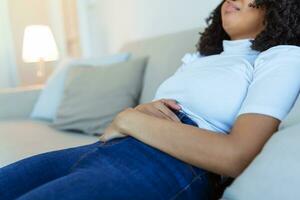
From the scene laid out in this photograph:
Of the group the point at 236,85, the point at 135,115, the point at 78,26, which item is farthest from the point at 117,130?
the point at 78,26

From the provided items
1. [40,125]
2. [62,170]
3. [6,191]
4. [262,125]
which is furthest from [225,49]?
[40,125]

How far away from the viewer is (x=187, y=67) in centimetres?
122

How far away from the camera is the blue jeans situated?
75cm

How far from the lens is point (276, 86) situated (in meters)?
0.85

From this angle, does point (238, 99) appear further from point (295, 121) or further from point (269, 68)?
point (295, 121)

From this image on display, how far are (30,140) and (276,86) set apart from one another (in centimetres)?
108

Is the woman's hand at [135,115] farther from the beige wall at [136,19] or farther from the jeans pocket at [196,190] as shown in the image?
the beige wall at [136,19]

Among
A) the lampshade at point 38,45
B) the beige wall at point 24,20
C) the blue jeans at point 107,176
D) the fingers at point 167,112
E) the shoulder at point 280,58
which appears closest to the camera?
the blue jeans at point 107,176

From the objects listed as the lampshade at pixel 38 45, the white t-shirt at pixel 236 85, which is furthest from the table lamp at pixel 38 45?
the white t-shirt at pixel 236 85

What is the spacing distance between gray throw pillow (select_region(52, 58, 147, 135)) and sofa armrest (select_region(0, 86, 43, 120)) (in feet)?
1.35

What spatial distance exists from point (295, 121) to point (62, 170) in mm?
520

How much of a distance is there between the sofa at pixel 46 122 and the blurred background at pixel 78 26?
10.7 inches

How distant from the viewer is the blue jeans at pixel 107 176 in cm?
75

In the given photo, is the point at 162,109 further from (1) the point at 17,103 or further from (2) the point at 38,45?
(2) the point at 38,45
